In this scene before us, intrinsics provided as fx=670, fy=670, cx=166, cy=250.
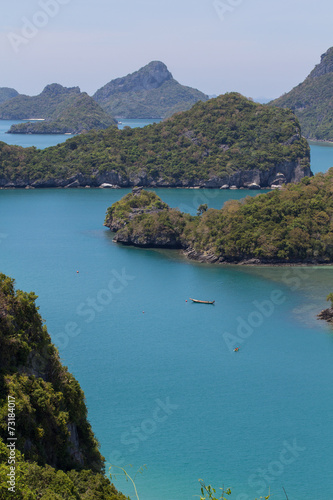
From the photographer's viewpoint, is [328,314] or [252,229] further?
[252,229]

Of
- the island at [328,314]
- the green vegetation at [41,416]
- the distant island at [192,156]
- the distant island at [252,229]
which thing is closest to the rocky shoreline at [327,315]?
the island at [328,314]

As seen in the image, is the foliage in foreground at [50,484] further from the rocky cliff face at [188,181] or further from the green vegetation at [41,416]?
the rocky cliff face at [188,181]

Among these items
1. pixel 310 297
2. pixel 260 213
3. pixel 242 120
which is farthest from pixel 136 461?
pixel 242 120

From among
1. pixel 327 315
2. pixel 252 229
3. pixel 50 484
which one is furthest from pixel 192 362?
→ pixel 252 229

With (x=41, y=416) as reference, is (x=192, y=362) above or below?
below

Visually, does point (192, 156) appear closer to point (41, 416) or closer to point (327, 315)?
point (327, 315)

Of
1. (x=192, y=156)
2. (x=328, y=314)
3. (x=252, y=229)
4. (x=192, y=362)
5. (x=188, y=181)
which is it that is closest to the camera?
(x=192, y=362)

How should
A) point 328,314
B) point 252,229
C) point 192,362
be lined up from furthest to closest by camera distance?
point 252,229
point 328,314
point 192,362
